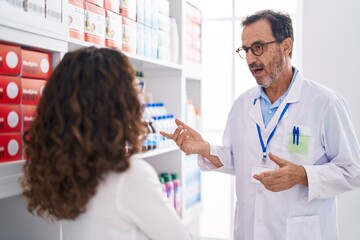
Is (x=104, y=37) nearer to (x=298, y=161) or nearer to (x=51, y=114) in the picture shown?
(x=51, y=114)

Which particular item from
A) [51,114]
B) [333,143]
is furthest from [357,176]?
[51,114]

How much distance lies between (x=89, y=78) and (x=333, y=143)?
129 cm

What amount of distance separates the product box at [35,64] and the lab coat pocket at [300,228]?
127 cm

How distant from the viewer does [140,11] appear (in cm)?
235

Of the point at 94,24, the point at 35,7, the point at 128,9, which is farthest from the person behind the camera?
the point at 128,9

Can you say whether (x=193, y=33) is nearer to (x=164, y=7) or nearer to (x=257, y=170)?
(x=164, y=7)

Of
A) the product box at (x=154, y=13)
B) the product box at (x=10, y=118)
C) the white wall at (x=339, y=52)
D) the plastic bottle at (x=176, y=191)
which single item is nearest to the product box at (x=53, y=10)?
the product box at (x=10, y=118)

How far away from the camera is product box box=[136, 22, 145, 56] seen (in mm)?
2312

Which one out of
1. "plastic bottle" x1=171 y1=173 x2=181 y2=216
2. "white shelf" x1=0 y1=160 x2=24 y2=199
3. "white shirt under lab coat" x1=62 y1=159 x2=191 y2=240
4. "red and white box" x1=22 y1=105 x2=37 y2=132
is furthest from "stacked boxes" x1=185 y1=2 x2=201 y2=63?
"white shirt under lab coat" x1=62 y1=159 x2=191 y2=240

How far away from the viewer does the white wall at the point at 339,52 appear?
3.24m

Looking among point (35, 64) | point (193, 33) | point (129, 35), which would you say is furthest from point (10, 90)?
point (193, 33)

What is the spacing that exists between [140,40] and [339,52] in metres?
1.79

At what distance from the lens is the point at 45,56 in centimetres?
152

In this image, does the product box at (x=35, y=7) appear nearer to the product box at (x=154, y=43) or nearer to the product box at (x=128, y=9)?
the product box at (x=128, y=9)
